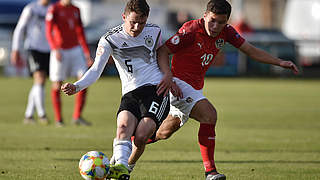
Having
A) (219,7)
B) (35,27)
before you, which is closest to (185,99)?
(219,7)

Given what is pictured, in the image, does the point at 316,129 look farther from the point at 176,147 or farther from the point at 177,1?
the point at 177,1

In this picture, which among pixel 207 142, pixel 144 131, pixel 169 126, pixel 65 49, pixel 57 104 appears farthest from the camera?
pixel 65 49

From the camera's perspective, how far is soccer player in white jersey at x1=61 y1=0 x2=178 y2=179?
6016 millimetres

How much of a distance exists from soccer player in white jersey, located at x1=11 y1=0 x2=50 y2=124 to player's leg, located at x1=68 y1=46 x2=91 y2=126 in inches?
27.8

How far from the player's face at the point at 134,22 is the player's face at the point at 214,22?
0.71m

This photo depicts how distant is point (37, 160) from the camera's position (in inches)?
309

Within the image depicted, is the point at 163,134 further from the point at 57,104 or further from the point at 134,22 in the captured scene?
the point at 57,104

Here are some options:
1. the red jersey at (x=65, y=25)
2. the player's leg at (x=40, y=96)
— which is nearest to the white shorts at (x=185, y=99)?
the red jersey at (x=65, y=25)

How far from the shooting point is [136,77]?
644cm

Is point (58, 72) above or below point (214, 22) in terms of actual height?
below

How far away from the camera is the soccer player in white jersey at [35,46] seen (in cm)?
1218

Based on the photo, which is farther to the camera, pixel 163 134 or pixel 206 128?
pixel 163 134

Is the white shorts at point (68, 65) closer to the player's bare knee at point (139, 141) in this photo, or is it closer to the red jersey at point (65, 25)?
the red jersey at point (65, 25)

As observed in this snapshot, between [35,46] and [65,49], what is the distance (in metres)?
0.83
